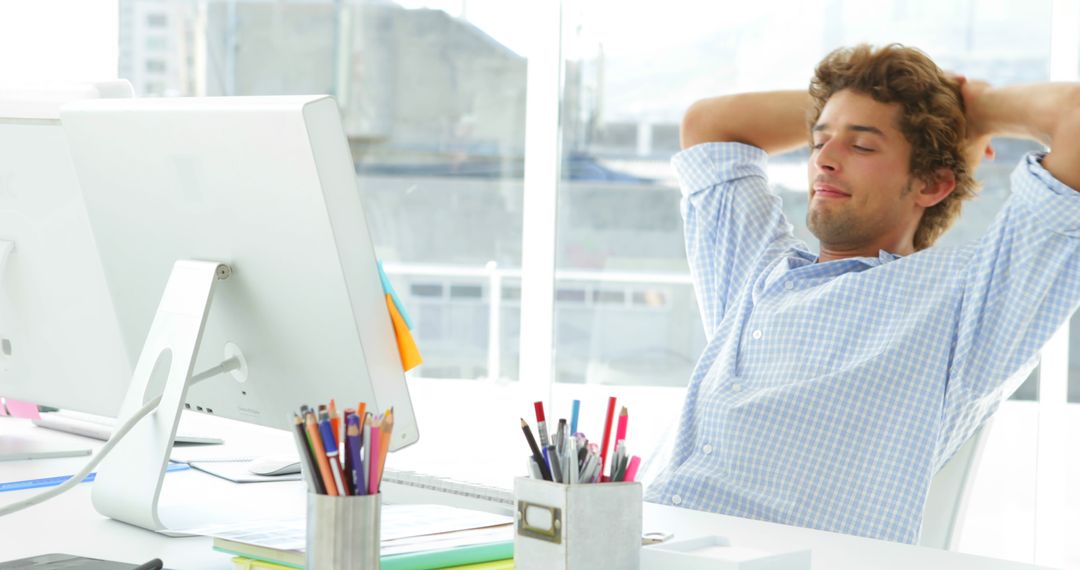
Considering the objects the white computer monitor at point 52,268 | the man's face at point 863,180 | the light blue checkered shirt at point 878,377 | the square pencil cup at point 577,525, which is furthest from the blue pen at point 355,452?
the man's face at point 863,180

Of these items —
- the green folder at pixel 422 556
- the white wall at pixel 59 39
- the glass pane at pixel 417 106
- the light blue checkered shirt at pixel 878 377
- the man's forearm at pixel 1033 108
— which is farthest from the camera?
the glass pane at pixel 417 106

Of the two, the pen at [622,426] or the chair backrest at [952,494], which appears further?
the chair backrest at [952,494]

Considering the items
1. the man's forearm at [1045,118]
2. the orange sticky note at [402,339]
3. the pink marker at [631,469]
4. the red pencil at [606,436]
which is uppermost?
the man's forearm at [1045,118]

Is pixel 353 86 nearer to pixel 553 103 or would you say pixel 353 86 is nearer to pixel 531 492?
pixel 553 103

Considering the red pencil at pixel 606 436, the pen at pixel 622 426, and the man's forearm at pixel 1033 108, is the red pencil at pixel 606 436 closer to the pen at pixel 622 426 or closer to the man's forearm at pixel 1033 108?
the pen at pixel 622 426

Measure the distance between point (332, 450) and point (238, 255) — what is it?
41cm

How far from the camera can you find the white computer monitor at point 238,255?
3.36 ft

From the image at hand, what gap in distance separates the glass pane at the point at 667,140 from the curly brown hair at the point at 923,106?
1.32 meters

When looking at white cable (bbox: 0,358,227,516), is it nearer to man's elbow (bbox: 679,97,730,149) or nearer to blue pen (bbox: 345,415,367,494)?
blue pen (bbox: 345,415,367,494)

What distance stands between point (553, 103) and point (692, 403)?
1.49 meters

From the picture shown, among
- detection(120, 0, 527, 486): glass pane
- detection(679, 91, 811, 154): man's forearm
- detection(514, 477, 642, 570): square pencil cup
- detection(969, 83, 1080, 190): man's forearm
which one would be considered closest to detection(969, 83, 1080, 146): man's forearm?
detection(969, 83, 1080, 190): man's forearm

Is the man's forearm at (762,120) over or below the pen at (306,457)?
over

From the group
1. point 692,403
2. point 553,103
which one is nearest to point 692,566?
point 692,403

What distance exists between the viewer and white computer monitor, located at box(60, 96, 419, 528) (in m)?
1.02
